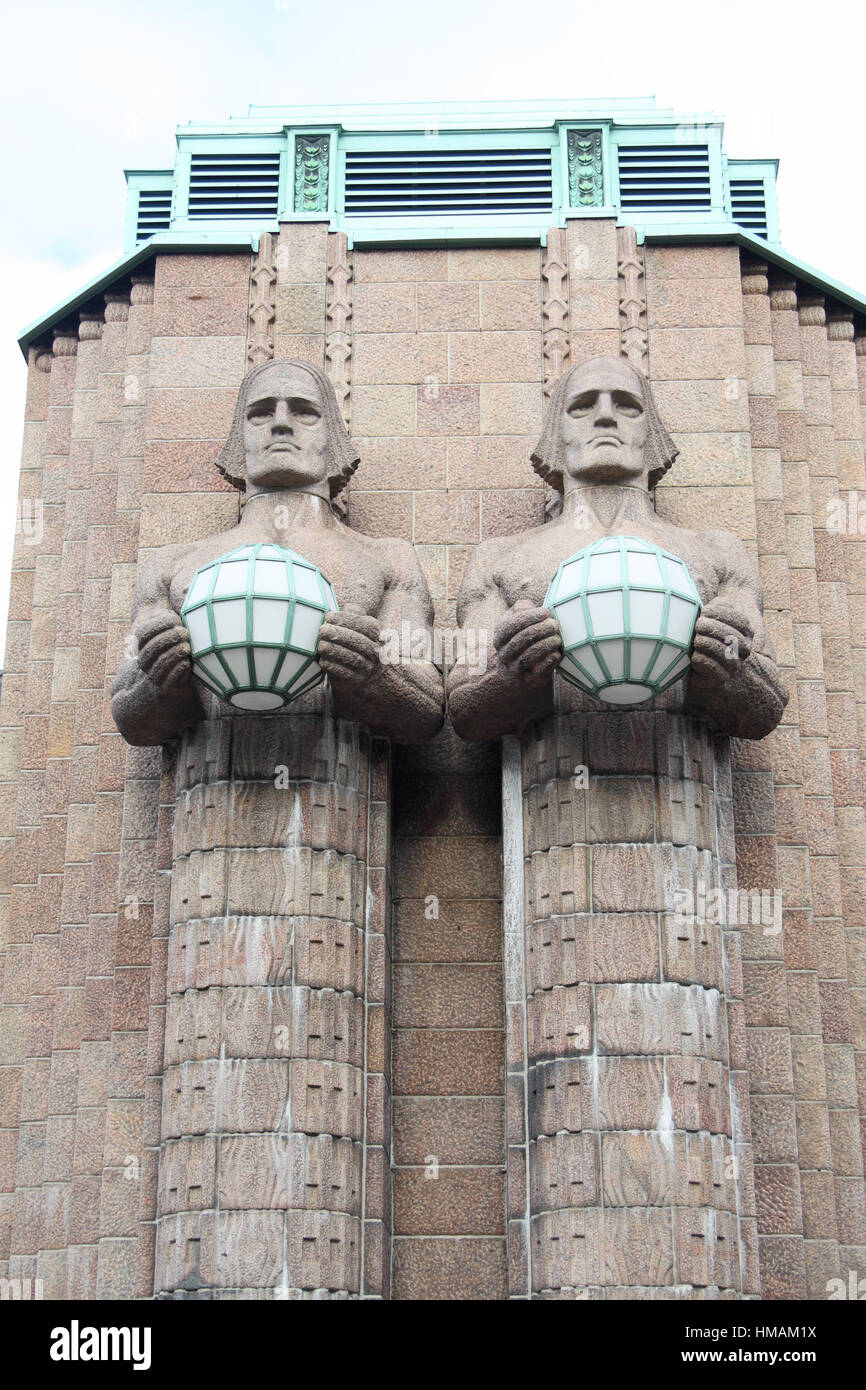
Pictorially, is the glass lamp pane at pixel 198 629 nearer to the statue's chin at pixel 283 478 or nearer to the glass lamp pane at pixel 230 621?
the glass lamp pane at pixel 230 621

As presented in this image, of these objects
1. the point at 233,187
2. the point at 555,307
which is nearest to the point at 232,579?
the point at 555,307

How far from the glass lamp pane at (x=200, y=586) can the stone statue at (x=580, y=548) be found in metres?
1.60

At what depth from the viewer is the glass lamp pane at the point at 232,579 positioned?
424 inches

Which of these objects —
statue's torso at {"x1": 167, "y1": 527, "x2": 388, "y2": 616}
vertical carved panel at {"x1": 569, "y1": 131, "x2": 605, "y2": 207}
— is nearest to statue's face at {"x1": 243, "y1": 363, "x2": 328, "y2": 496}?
statue's torso at {"x1": 167, "y1": 527, "x2": 388, "y2": 616}

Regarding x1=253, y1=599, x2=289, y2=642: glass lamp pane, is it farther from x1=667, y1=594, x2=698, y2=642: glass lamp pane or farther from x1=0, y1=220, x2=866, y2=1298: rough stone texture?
x1=667, y1=594, x2=698, y2=642: glass lamp pane

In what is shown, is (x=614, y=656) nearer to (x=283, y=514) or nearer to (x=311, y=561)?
(x=311, y=561)

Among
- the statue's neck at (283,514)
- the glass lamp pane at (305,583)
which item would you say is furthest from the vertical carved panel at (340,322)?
the glass lamp pane at (305,583)

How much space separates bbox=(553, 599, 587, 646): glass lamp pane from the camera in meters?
10.7

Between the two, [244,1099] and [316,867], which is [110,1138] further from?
[316,867]

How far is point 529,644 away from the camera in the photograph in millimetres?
10906

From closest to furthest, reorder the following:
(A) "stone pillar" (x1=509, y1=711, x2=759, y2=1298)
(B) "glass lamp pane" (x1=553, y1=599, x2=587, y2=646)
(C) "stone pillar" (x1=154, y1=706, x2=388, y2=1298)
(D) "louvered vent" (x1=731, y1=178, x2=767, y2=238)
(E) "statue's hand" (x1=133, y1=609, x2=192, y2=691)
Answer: (A) "stone pillar" (x1=509, y1=711, x2=759, y2=1298), (C) "stone pillar" (x1=154, y1=706, x2=388, y2=1298), (B) "glass lamp pane" (x1=553, y1=599, x2=587, y2=646), (E) "statue's hand" (x1=133, y1=609, x2=192, y2=691), (D) "louvered vent" (x1=731, y1=178, x2=767, y2=238)

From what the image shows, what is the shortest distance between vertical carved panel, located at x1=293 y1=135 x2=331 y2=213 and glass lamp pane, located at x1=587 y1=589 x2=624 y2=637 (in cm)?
485

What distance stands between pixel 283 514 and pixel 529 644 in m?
2.15

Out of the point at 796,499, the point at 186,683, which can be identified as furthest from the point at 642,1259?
the point at 796,499
